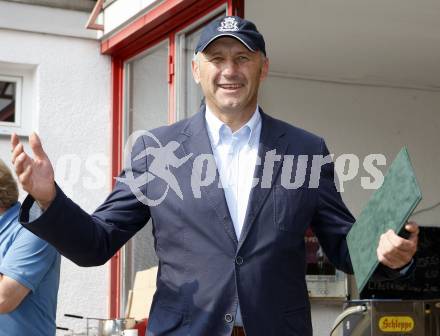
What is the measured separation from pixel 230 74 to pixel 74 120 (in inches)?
149

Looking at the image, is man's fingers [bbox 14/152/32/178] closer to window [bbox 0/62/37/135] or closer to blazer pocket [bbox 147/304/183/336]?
blazer pocket [bbox 147/304/183/336]

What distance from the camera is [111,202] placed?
2332mm

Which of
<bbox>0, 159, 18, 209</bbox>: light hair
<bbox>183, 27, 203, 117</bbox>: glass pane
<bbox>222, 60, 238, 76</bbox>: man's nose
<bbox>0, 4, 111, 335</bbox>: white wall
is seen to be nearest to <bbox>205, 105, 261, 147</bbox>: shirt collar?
<bbox>222, 60, 238, 76</bbox>: man's nose

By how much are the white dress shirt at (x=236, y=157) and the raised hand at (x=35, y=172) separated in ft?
1.51

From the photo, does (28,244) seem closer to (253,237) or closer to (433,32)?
(253,237)

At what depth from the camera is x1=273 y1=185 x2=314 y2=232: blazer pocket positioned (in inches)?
86.9

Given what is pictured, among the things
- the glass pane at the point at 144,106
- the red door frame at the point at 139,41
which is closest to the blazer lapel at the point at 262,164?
the red door frame at the point at 139,41

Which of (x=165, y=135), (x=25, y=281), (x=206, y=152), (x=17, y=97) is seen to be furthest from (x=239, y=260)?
(x=17, y=97)

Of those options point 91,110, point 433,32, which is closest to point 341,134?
point 433,32

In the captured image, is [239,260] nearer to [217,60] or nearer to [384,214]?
[384,214]

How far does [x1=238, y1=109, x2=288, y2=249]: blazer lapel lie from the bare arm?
1155mm

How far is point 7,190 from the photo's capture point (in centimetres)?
330

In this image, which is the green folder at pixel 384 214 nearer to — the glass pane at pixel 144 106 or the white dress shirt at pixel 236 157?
the white dress shirt at pixel 236 157

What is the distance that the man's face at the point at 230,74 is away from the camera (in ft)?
7.48
